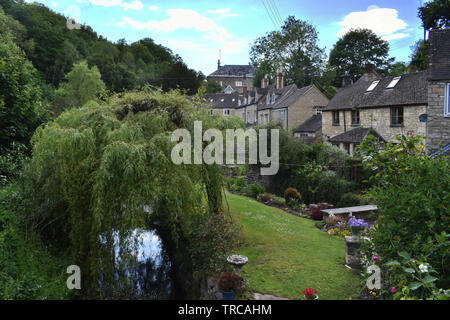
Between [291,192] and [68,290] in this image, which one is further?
[291,192]

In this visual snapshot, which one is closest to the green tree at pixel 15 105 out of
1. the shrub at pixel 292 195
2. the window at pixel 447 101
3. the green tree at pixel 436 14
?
the shrub at pixel 292 195

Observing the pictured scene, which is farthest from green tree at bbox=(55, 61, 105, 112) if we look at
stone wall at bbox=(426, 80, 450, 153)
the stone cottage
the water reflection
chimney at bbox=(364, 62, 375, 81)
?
stone wall at bbox=(426, 80, 450, 153)

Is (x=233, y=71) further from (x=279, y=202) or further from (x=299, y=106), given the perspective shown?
(x=279, y=202)

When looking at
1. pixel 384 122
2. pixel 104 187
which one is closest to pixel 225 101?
pixel 384 122

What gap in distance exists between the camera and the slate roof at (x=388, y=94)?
2255 centimetres

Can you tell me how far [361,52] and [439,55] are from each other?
40.6 meters

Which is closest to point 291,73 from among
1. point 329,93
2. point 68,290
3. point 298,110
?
point 329,93

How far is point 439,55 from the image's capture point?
16.2 metres

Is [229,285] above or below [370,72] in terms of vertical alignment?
below

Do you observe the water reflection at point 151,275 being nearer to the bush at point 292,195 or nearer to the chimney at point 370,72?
the bush at point 292,195

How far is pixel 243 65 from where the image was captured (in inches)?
4104

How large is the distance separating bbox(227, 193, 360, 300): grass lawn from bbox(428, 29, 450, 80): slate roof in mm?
9544

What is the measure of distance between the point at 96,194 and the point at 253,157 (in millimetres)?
16910
